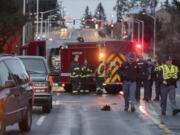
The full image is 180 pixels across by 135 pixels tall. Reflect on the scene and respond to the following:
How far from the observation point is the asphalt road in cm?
1614

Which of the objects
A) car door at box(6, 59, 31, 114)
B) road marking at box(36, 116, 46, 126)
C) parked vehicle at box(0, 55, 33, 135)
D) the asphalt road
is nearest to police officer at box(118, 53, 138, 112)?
the asphalt road

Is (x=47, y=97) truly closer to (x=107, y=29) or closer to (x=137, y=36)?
(x=137, y=36)

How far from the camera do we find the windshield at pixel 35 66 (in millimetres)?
22263

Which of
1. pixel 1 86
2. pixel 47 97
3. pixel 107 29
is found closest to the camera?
pixel 1 86

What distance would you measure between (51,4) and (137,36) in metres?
39.9

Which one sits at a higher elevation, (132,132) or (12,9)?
(12,9)

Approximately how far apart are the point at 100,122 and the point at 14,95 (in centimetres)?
488

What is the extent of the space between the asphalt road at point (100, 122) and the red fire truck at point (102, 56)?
11.9 metres

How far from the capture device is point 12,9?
38688 mm

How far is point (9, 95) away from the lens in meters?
13.6

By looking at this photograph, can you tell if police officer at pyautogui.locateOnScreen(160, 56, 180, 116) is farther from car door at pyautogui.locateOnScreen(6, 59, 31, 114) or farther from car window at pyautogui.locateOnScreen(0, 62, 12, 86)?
car window at pyautogui.locateOnScreen(0, 62, 12, 86)

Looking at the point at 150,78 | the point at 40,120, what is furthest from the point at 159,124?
the point at 150,78

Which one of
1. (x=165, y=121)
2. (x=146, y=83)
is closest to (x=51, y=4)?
(x=146, y=83)

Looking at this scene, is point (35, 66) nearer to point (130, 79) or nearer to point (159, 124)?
point (130, 79)
